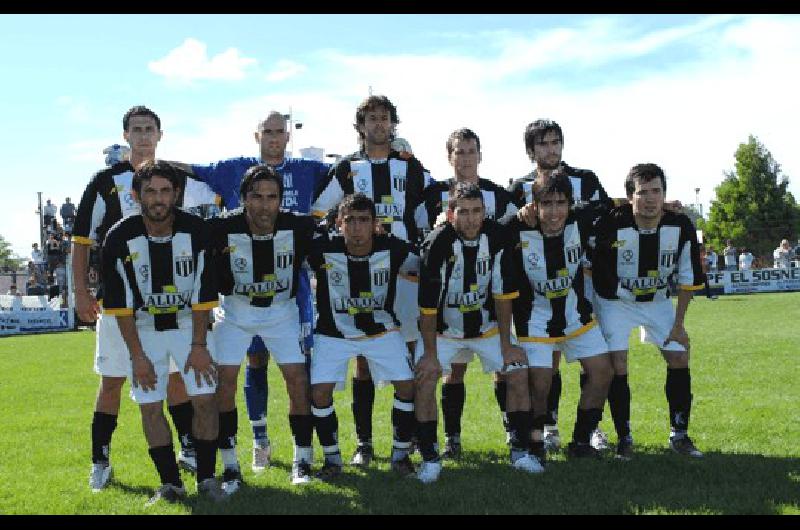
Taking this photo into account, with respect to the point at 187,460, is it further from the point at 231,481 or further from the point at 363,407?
the point at 363,407

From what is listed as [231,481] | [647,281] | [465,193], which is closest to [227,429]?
[231,481]

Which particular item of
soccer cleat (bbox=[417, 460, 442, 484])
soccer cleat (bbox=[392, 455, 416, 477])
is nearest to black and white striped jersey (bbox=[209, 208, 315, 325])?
soccer cleat (bbox=[392, 455, 416, 477])

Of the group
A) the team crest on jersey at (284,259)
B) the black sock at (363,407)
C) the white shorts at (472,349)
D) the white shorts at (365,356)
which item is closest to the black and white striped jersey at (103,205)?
the team crest on jersey at (284,259)

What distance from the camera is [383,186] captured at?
588 centimetres

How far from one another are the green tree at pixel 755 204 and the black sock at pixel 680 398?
145ft

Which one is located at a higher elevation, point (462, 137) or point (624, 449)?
point (462, 137)

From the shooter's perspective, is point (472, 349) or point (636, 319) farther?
point (636, 319)

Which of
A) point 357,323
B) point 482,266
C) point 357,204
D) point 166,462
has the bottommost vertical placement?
point 166,462

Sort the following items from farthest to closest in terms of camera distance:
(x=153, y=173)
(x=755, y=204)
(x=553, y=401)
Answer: (x=755, y=204) < (x=553, y=401) < (x=153, y=173)

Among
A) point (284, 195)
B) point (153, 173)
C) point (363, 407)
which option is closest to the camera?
point (153, 173)

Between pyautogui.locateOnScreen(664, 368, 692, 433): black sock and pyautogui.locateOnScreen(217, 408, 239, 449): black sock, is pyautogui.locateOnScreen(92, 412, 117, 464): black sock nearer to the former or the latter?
pyautogui.locateOnScreen(217, 408, 239, 449): black sock

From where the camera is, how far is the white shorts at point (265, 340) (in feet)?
16.8

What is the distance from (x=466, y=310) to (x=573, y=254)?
870 mm

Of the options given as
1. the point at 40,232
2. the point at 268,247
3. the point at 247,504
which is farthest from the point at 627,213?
the point at 40,232
